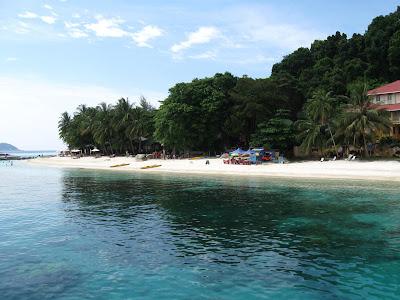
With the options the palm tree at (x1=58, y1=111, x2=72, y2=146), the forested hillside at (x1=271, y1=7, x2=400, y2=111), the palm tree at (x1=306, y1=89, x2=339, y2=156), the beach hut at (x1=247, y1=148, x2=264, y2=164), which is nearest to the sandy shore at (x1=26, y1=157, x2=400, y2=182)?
the beach hut at (x1=247, y1=148, x2=264, y2=164)

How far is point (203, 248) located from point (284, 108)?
46.3 metres

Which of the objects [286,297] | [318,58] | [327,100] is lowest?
[286,297]

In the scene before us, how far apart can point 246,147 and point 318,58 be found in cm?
3445

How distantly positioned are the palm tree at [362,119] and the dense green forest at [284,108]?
0.32ft

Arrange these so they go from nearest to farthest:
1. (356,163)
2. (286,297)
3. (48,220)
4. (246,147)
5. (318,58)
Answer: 1. (286,297)
2. (48,220)
3. (356,163)
4. (246,147)
5. (318,58)

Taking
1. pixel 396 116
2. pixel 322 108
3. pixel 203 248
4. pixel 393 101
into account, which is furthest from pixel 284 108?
pixel 203 248

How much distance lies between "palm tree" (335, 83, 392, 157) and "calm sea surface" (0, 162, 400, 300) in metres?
17.2

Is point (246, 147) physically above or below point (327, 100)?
below

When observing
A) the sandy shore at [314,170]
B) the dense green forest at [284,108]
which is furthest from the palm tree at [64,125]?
the sandy shore at [314,170]

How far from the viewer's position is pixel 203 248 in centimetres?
1094

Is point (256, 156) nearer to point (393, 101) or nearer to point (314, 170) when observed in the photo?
point (314, 170)

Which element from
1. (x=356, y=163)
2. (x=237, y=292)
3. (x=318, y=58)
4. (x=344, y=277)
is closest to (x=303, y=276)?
(x=344, y=277)

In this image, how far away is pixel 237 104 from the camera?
164 ft

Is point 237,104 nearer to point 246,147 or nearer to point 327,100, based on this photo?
point 246,147
